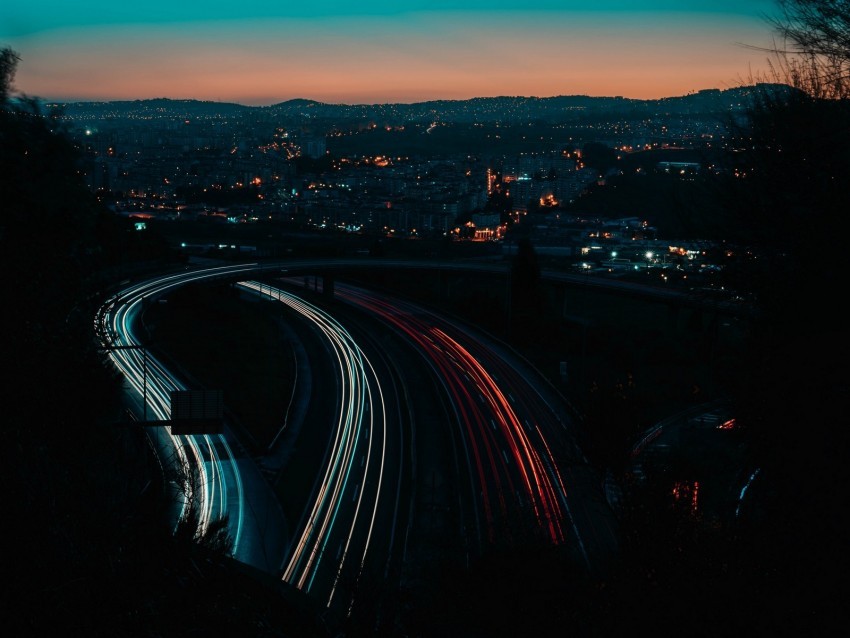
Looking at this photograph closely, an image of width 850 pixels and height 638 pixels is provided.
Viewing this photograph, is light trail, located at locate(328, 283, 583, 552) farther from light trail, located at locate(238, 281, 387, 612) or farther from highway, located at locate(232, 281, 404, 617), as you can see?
Result: light trail, located at locate(238, 281, 387, 612)

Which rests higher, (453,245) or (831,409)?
(831,409)

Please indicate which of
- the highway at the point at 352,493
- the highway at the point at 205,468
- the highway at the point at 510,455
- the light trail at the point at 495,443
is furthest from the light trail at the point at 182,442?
the light trail at the point at 495,443

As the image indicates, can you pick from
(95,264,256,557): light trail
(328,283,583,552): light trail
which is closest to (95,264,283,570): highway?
(95,264,256,557): light trail

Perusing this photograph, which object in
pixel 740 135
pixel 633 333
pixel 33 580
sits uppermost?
pixel 740 135

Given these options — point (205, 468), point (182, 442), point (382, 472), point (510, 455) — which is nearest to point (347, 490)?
→ point (382, 472)

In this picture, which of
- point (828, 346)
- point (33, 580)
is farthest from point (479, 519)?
point (33, 580)

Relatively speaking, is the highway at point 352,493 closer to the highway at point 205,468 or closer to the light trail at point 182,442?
the highway at point 205,468

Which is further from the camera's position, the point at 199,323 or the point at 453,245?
the point at 453,245

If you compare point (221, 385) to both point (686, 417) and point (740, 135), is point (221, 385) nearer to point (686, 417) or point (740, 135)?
point (686, 417)

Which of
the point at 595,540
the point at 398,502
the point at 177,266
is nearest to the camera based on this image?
the point at 595,540
